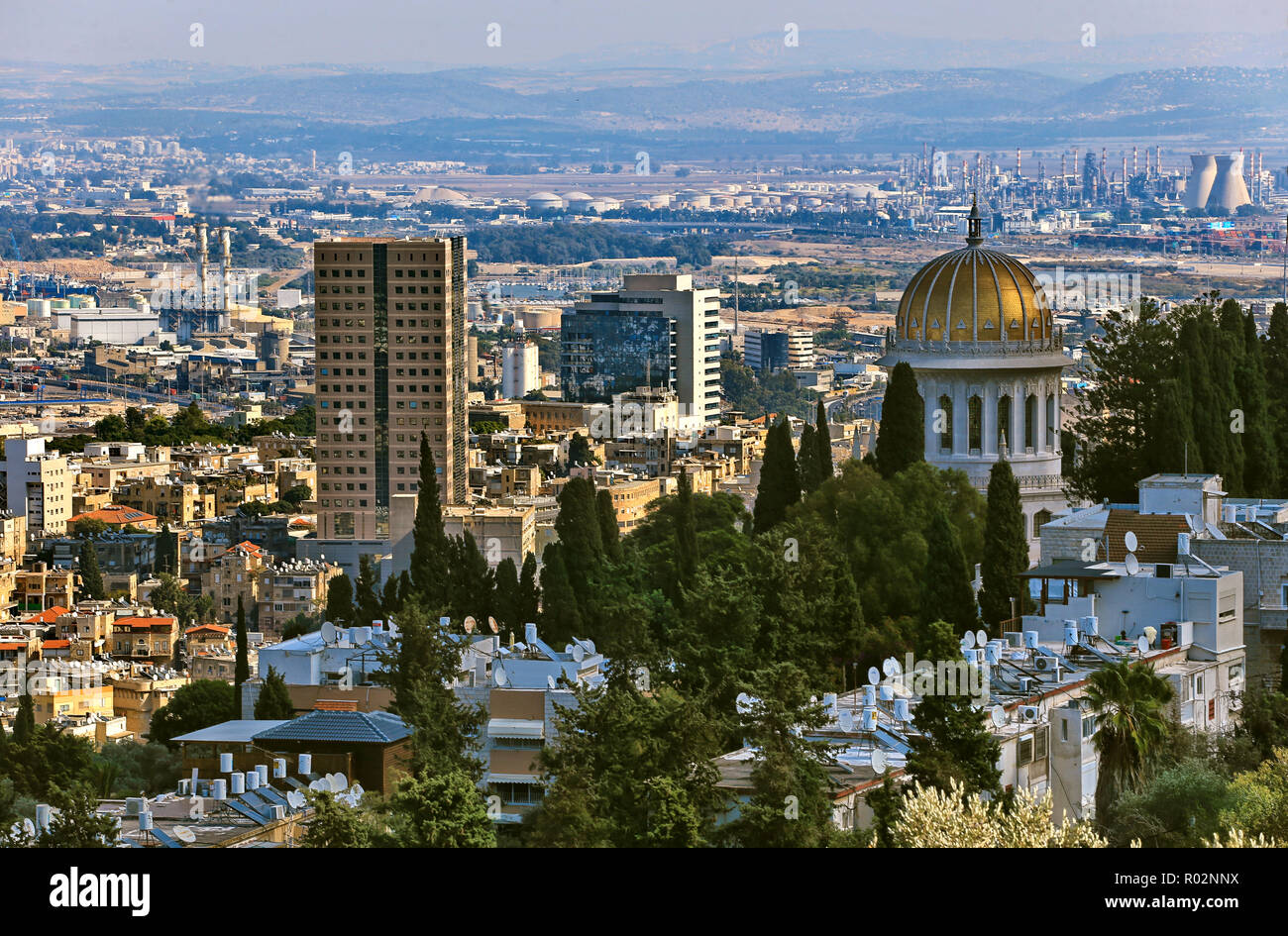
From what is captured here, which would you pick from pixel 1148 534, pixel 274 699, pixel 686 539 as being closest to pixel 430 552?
pixel 686 539

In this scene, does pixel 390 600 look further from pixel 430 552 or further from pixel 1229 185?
pixel 1229 185

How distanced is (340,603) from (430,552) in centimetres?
380

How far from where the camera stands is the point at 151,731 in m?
43.2

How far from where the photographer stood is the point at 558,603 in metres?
37.8

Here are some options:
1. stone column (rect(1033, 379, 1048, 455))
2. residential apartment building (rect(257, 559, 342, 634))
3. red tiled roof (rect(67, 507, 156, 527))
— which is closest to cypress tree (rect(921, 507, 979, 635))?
stone column (rect(1033, 379, 1048, 455))

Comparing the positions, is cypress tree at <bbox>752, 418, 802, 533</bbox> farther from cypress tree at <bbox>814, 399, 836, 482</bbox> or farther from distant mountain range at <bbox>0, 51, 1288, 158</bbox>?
distant mountain range at <bbox>0, 51, 1288, 158</bbox>

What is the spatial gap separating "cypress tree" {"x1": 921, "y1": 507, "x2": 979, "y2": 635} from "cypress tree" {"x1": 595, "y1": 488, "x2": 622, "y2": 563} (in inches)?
355

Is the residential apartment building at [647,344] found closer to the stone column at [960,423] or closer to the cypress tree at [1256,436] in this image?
the stone column at [960,423]

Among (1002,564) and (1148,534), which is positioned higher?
(1148,534)

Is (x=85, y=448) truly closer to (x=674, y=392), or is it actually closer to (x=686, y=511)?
(x=674, y=392)

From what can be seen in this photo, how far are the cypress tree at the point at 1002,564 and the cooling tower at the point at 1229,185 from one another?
258 feet
